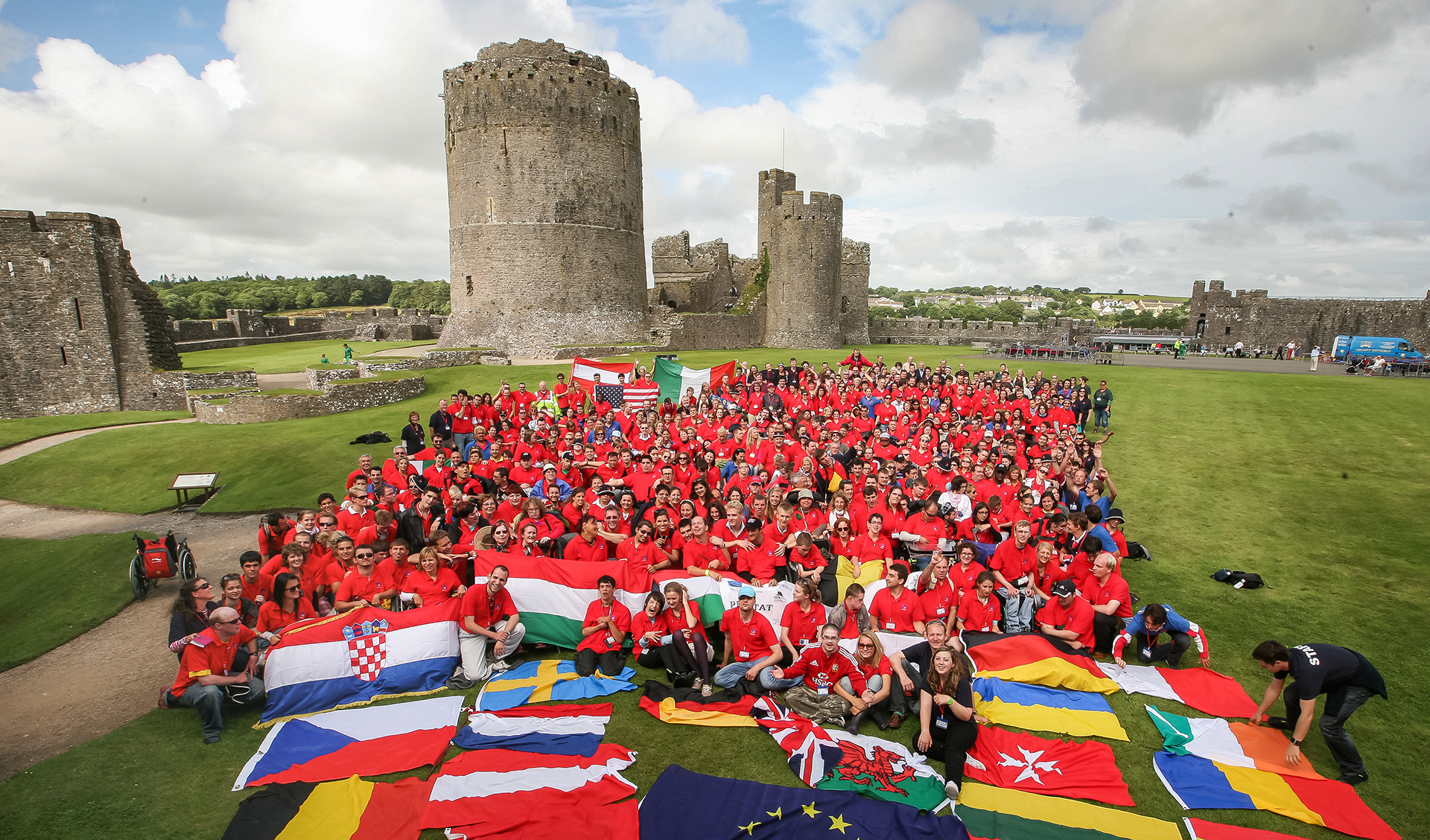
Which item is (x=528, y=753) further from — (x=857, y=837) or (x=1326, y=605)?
(x=1326, y=605)

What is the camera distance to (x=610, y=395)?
68.0 feet

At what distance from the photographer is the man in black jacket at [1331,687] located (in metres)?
6.10

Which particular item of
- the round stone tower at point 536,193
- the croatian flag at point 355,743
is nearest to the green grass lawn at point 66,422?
the round stone tower at point 536,193

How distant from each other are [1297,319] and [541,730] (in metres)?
54.5

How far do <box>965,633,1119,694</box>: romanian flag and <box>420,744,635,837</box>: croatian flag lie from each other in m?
4.36

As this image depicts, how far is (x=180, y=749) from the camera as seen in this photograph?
6.58 meters

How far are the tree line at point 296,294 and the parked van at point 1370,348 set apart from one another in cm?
8666

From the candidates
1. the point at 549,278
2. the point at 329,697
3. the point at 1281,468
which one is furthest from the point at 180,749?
the point at 549,278

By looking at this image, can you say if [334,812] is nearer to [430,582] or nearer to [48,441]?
[430,582]

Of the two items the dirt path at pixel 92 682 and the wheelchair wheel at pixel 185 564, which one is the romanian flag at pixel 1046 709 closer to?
the dirt path at pixel 92 682

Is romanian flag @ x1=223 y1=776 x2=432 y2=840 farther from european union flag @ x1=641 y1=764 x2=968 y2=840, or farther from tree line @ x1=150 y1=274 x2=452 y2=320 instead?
tree line @ x1=150 y1=274 x2=452 y2=320

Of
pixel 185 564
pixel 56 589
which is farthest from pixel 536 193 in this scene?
pixel 56 589

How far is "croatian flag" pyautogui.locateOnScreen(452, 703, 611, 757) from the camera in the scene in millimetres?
6543

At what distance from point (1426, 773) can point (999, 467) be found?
244 inches
